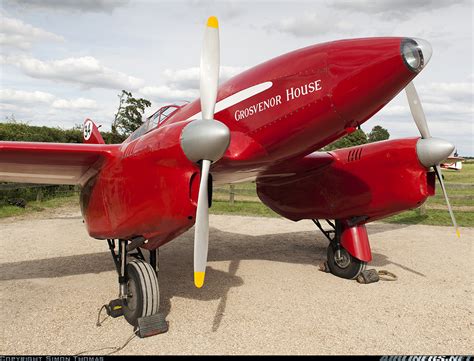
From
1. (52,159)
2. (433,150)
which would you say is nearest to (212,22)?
(52,159)

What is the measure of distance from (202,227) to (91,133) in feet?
23.1

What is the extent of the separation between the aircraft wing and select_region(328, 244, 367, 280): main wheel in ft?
15.6

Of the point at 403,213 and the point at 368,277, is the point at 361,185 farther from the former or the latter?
the point at 403,213

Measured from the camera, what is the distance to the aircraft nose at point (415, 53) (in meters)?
4.30

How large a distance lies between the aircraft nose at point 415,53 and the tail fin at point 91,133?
7903mm

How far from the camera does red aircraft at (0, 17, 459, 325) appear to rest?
4.32 m

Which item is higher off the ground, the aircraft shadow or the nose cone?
the nose cone

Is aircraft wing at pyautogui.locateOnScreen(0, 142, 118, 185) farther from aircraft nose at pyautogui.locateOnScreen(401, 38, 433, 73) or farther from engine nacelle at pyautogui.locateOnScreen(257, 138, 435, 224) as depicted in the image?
aircraft nose at pyautogui.locateOnScreen(401, 38, 433, 73)

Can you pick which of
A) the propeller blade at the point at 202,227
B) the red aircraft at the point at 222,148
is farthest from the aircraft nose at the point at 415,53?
the propeller blade at the point at 202,227

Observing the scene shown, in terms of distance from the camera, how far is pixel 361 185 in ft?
23.7

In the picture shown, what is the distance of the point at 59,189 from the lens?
19.7 m

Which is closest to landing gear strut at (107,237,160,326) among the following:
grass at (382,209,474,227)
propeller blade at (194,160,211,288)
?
propeller blade at (194,160,211,288)

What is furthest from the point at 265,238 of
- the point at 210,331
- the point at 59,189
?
the point at 59,189

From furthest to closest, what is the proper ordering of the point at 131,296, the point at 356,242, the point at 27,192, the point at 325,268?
the point at 27,192 < the point at 325,268 < the point at 356,242 < the point at 131,296
